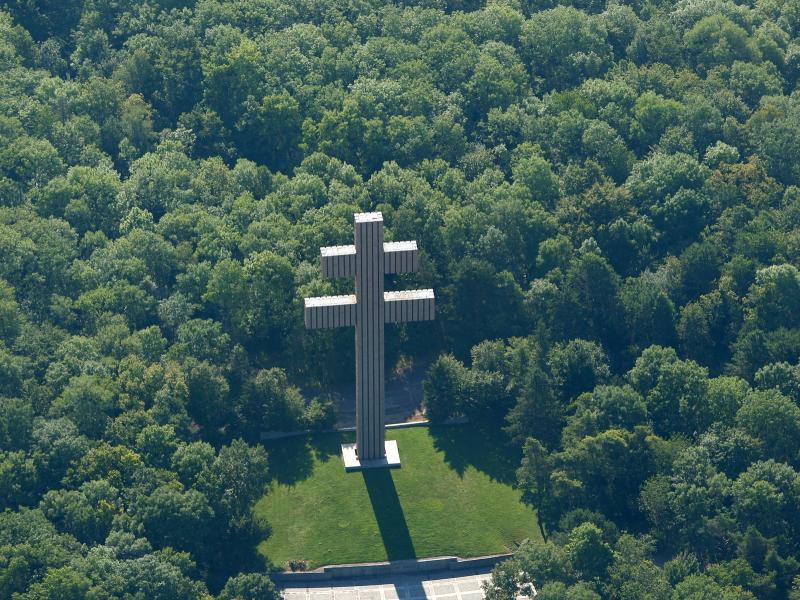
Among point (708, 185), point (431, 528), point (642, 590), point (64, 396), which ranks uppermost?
point (708, 185)

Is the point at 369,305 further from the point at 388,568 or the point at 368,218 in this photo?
Answer: the point at 388,568

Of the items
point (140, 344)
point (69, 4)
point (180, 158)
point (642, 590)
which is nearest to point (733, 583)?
point (642, 590)

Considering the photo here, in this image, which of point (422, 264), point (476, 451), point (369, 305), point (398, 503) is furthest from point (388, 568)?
point (422, 264)

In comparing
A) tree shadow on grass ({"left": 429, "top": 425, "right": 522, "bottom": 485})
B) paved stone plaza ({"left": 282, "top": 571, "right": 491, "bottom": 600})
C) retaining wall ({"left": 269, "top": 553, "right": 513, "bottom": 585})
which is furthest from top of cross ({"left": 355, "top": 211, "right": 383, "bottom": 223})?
paved stone plaza ({"left": 282, "top": 571, "right": 491, "bottom": 600})

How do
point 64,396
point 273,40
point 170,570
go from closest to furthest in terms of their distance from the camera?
1. point 170,570
2. point 64,396
3. point 273,40

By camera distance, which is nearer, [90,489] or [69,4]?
[90,489]

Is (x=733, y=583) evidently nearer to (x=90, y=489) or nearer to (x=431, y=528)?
(x=431, y=528)
